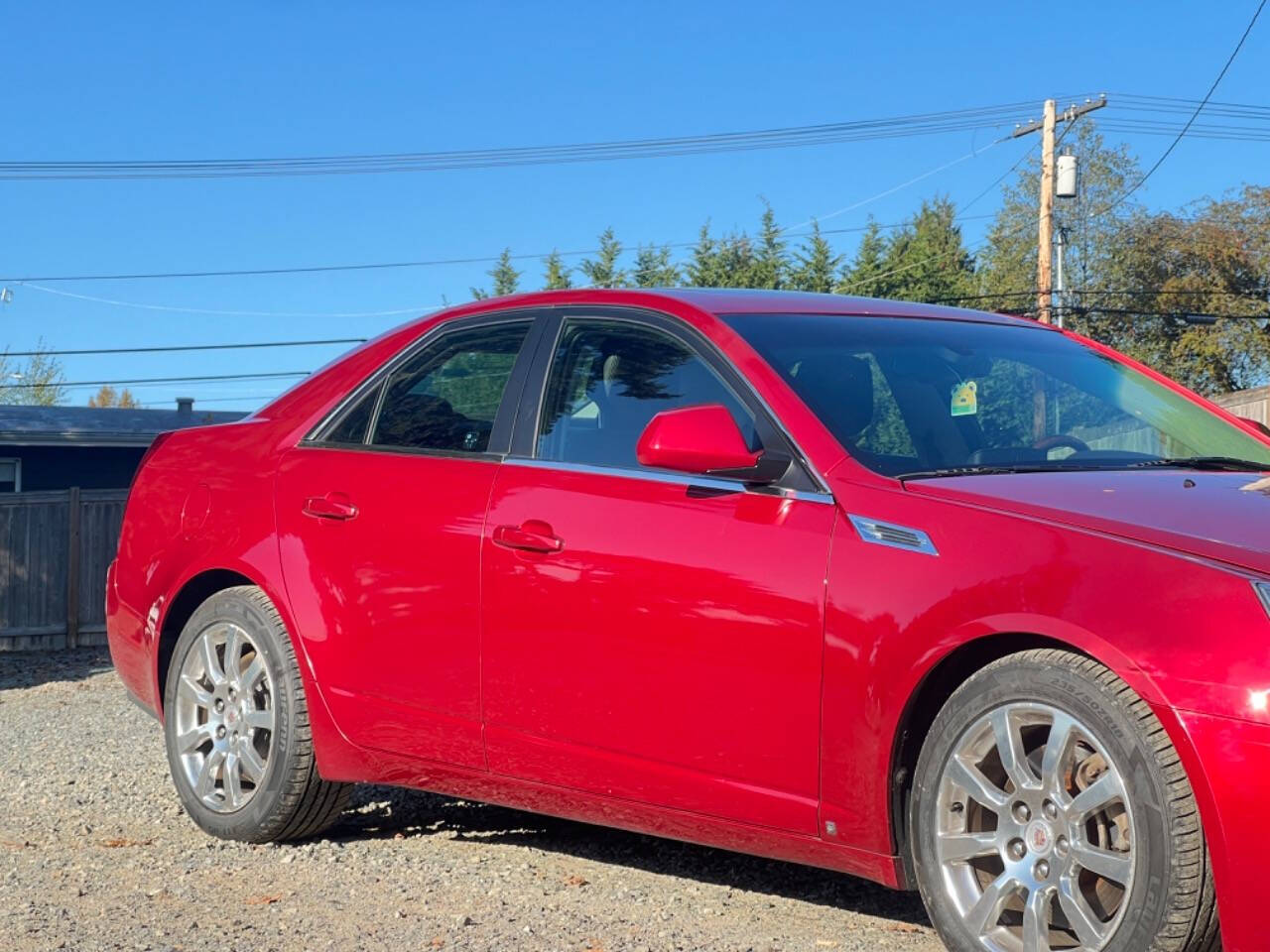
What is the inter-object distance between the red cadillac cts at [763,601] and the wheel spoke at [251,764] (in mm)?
10

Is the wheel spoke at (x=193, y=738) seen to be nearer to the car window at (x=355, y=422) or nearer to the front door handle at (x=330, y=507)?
the front door handle at (x=330, y=507)

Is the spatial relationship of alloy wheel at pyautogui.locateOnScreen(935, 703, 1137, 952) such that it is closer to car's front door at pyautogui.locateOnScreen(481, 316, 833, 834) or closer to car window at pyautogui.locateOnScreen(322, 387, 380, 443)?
car's front door at pyautogui.locateOnScreen(481, 316, 833, 834)

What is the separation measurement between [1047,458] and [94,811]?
3.90m

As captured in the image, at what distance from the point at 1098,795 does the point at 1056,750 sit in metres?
0.13

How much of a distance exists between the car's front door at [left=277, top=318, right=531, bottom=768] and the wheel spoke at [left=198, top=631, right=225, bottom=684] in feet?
1.63

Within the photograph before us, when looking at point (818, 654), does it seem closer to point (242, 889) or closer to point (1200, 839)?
point (1200, 839)

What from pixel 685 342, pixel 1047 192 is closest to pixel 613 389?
pixel 685 342

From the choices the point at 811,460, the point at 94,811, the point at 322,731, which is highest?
the point at 811,460

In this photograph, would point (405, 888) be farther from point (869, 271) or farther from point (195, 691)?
point (869, 271)

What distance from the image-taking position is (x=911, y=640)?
3.87 metres

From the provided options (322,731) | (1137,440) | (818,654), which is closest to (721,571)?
(818,654)

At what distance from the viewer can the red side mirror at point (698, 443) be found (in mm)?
4289

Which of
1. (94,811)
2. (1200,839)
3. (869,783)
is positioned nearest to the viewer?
(1200,839)

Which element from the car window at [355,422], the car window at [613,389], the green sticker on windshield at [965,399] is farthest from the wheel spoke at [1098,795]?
the car window at [355,422]
